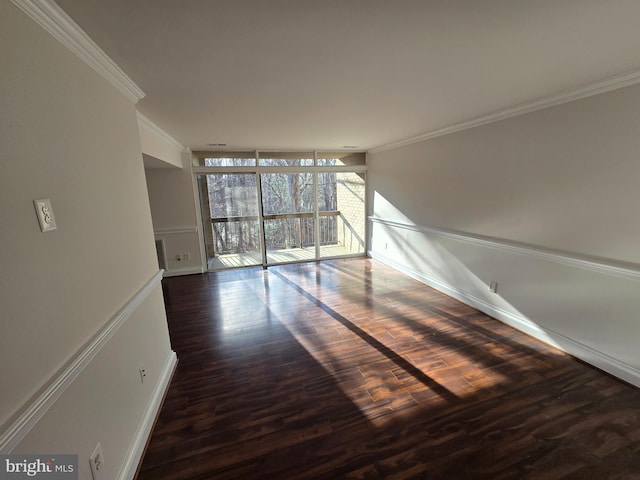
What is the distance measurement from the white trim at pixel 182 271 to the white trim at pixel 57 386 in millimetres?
3520

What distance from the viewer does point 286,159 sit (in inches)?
194

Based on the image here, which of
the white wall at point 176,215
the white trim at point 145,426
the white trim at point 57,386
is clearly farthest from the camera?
the white wall at point 176,215

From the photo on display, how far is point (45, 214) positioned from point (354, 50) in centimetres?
159

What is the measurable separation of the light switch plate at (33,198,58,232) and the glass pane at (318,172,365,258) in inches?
176

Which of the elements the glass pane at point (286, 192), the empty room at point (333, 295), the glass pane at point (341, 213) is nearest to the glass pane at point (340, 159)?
the glass pane at point (341, 213)

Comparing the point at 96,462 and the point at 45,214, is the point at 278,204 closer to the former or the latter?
the point at 45,214

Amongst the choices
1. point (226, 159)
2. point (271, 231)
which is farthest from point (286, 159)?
point (271, 231)

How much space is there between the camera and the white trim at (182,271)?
4.67 m

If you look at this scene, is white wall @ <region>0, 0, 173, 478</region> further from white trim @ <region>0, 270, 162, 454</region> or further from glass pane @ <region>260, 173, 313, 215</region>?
glass pane @ <region>260, 173, 313, 215</region>

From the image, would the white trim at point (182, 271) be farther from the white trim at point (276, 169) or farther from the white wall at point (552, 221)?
the white wall at point (552, 221)

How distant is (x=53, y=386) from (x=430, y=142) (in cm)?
414

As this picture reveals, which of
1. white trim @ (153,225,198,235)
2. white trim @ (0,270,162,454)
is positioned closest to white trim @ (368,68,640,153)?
white trim @ (0,270,162,454)

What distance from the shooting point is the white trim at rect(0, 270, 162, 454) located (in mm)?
733

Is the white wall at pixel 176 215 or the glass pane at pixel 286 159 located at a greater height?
the glass pane at pixel 286 159
